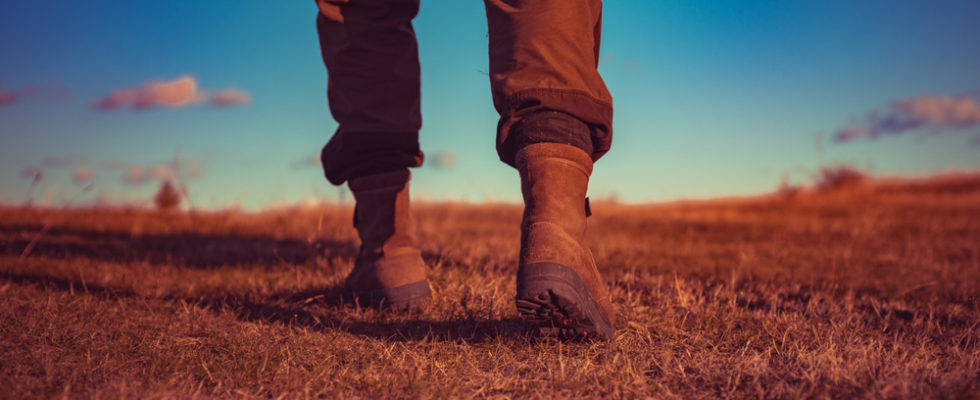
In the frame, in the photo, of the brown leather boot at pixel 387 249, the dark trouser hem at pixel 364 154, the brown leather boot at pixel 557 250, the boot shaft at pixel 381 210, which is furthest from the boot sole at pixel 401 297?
the brown leather boot at pixel 557 250

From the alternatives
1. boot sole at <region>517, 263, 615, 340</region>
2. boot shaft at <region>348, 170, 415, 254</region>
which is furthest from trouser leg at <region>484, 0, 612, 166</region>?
boot shaft at <region>348, 170, 415, 254</region>

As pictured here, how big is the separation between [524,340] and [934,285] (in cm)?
275

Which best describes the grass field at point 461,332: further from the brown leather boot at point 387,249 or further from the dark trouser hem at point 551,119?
the dark trouser hem at point 551,119

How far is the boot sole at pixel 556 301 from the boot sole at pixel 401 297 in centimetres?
71

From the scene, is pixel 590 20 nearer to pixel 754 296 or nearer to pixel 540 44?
pixel 540 44

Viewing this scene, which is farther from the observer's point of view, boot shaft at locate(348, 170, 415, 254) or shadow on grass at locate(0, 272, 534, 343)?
boot shaft at locate(348, 170, 415, 254)

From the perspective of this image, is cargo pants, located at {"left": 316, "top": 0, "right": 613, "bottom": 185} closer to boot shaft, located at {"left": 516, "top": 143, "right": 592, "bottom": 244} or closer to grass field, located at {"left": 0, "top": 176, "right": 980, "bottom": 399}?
boot shaft, located at {"left": 516, "top": 143, "right": 592, "bottom": 244}

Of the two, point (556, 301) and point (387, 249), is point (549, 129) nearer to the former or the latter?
point (556, 301)

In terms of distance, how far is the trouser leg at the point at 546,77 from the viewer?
4.92ft

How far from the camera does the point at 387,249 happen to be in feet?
7.01

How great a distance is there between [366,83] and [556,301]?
1.21 metres

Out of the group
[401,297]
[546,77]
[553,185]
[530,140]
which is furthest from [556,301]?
[401,297]

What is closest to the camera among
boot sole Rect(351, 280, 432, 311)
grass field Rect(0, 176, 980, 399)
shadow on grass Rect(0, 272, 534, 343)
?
grass field Rect(0, 176, 980, 399)

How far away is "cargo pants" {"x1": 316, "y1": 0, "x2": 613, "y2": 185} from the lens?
151 cm
